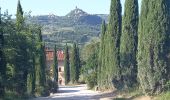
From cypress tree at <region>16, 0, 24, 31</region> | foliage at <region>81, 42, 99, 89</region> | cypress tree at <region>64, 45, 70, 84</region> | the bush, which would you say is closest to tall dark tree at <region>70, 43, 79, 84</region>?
foliage at <region>81, 42, 99, 89</region>

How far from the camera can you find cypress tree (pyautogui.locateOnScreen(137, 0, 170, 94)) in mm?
34562

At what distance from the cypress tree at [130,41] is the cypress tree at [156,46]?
9626 mm

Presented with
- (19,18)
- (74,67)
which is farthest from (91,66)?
(19,18)

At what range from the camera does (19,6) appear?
160 ft

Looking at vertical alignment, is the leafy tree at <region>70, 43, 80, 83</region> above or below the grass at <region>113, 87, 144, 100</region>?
above

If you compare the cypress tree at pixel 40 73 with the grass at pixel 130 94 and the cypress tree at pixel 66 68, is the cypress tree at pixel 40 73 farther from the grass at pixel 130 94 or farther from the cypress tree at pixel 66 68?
the cypress tree at pixel 66 68

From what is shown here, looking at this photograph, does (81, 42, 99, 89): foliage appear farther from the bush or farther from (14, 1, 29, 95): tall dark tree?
(14, 1, 29, 95): tall dark tree

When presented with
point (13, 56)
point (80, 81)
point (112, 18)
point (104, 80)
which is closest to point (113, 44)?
point (112, 18)

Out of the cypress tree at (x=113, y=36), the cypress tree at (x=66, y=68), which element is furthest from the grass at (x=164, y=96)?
the cypress tree at (x=66, y=68)

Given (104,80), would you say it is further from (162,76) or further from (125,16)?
(162,76)

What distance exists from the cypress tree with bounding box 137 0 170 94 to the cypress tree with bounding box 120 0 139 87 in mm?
9626

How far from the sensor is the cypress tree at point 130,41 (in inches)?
1781

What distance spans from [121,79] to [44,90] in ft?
35.7

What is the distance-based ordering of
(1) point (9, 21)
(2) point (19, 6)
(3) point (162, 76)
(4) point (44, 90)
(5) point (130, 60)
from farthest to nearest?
(4) point (44, 90) < (2) point (19, 6) < (5) point (130, 60) < (1) point (9, 21) < (3) point (162, 76)
